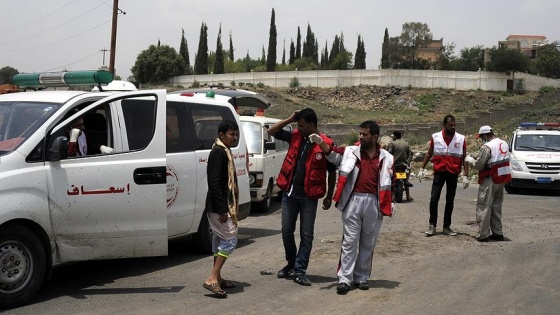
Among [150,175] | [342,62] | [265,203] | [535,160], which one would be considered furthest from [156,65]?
[150,175]

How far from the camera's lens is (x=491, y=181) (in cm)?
1091

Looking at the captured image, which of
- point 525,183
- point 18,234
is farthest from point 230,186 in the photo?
point 525,183

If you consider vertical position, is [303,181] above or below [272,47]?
below

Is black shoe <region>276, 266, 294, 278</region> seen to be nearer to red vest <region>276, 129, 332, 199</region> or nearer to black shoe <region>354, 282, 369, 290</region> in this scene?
black shoe <region>354, 282, 369, 290</region>

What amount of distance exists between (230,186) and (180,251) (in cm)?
289

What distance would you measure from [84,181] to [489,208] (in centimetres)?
646

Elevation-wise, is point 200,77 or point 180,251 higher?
point 200,77

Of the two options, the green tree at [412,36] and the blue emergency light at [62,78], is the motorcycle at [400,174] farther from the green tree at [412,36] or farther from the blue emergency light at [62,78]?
the green tree at [412,36]

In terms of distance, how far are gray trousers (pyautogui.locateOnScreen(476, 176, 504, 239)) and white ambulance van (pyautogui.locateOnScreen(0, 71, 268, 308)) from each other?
186 inches

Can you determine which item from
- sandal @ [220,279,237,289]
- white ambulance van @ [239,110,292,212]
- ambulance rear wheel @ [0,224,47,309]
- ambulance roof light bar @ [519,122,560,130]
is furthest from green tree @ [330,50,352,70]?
ambulance rear wheel @ [0,224,47,309]

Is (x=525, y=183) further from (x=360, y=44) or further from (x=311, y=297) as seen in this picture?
(x=360, y=44)

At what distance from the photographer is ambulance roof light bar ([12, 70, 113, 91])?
8.34 metres

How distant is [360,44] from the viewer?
314ft

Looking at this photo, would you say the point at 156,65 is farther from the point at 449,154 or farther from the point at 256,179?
the point at 449,154
